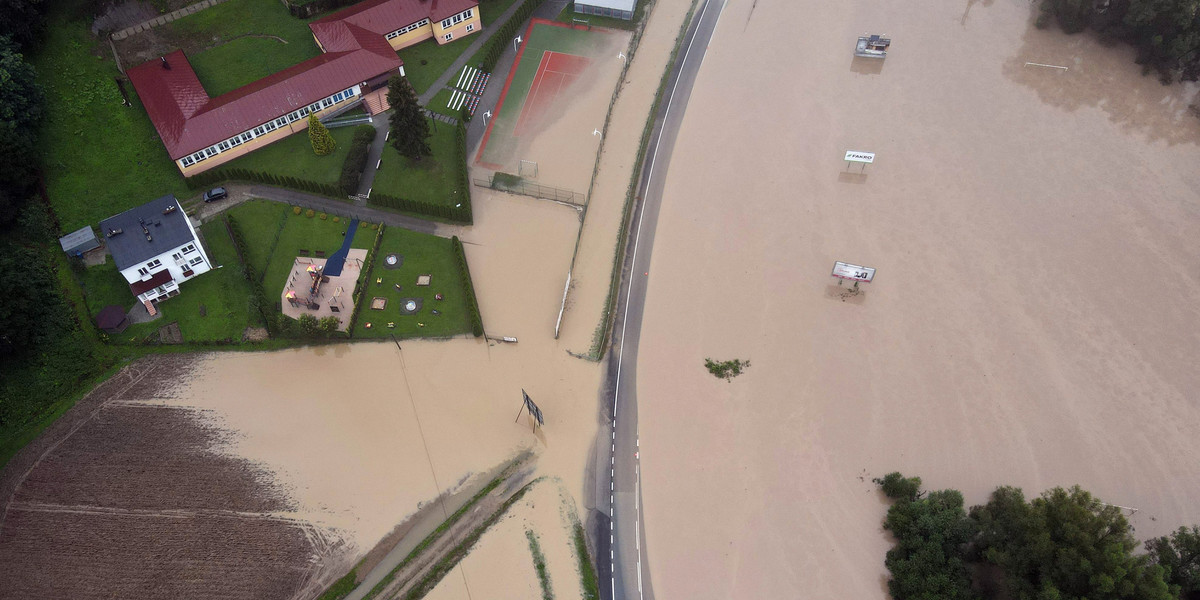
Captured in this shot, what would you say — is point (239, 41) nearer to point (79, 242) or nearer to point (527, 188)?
point (79, 242)

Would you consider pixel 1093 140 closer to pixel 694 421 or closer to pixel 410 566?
pixel 694 421

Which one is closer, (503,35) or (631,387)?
(631,387)

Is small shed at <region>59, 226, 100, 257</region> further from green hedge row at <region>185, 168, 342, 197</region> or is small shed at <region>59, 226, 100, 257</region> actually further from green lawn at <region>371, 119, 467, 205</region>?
green lawn at <region>371, 119, 467, 205</region>

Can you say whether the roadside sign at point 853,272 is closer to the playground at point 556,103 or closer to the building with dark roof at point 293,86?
the playground at point 556,103

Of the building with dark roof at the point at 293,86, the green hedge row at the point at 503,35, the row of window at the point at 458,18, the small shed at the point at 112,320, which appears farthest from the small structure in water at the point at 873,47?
the small shed at the point at 112,320

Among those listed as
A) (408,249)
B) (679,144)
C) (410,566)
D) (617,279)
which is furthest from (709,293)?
(410,566)

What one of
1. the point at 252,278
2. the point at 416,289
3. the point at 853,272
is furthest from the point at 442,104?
the point at 853,272
